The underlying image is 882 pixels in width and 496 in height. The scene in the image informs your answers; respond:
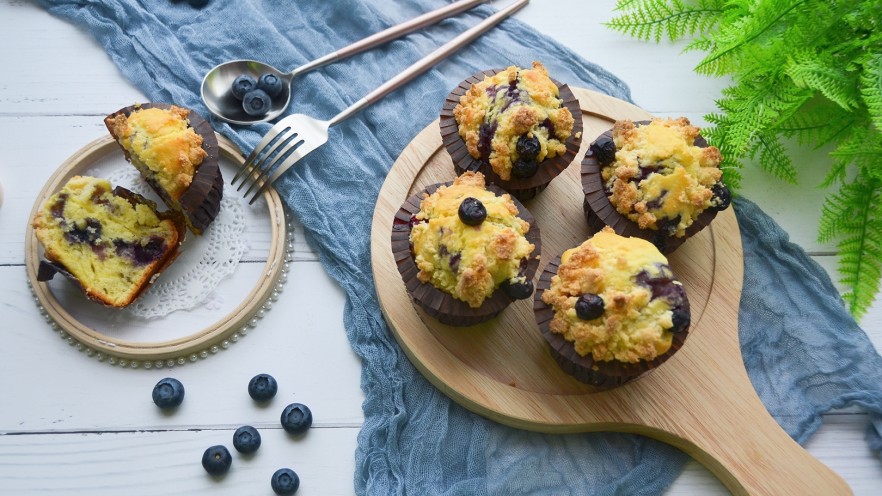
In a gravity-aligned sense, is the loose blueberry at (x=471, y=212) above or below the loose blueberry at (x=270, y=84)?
above

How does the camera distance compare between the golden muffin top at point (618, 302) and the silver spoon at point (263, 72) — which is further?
the silver spoon at point (263, 72)

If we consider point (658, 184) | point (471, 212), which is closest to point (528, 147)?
point (471, 212)

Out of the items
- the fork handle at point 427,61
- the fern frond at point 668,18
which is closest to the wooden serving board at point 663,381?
the fork handle at point 427,61

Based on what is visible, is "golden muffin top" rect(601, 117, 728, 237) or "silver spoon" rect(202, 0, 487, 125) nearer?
"golden muffin top" rect(601, 117, 728, 237)

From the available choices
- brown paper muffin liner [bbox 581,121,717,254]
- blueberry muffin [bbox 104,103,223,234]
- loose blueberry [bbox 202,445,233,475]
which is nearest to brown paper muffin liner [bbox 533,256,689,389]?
brown paper muffin liner [bbox 581,121,717,254]

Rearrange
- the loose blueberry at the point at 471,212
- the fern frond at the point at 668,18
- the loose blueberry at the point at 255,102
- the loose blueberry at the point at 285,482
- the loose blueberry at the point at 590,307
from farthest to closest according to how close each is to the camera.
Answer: the fern frond at the point at 668,18 < the loose blueberry at the point at 255,102 < the loose blueberry at the point at 285,482 < the loose blueberry at the point at 471,212 < the loose blueberry at the point at 590,307

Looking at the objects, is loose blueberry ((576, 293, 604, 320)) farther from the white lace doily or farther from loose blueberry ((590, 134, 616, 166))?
the white lace doily

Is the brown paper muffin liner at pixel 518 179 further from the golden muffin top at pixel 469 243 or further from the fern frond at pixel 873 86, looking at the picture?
the fern frond at pixel 873 86

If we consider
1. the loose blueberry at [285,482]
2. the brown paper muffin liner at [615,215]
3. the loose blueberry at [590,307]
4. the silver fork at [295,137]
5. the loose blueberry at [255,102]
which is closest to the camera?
the loose blueberry at [590,307]

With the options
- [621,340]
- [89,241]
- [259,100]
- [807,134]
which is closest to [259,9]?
[259,100]
